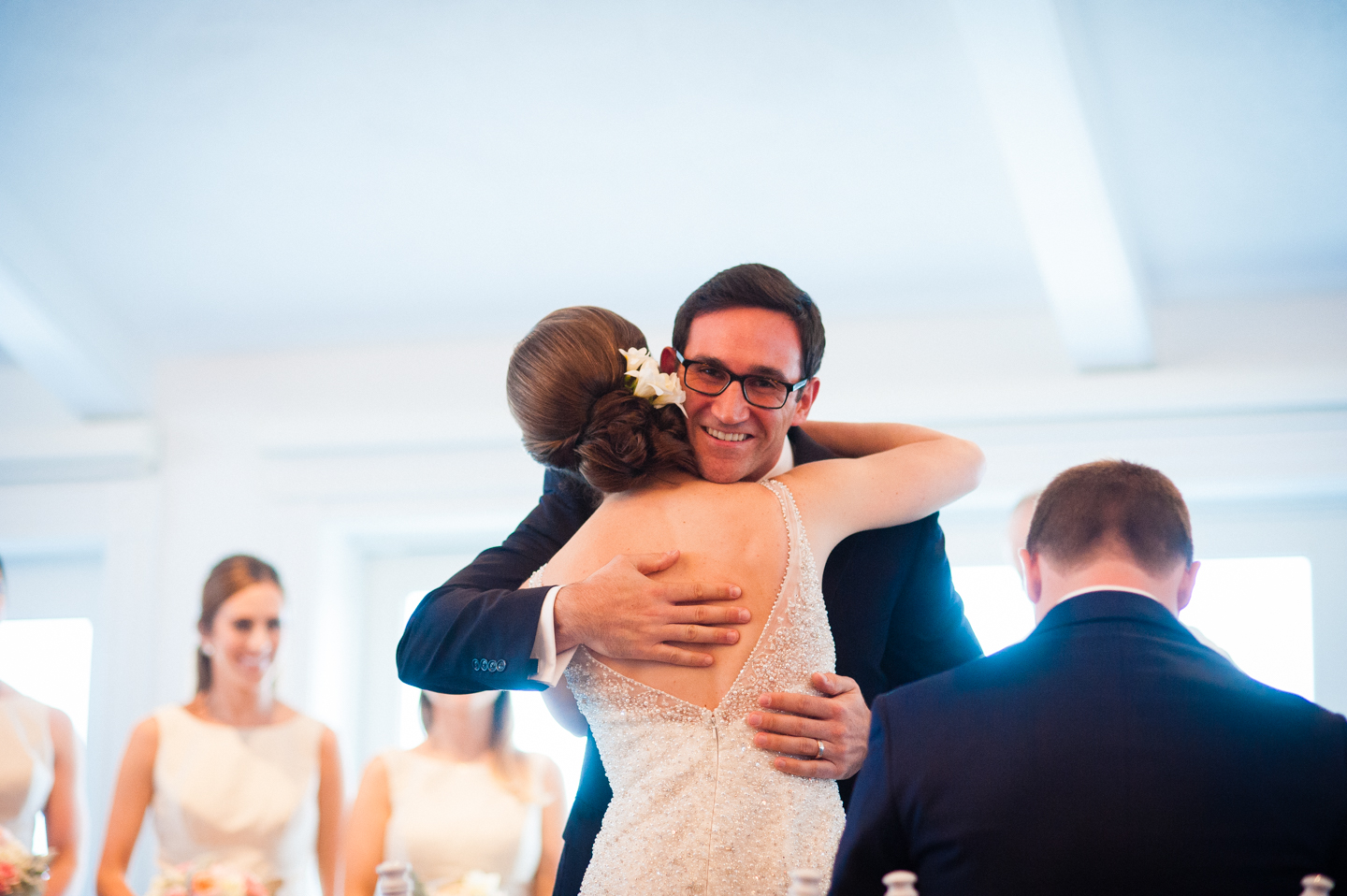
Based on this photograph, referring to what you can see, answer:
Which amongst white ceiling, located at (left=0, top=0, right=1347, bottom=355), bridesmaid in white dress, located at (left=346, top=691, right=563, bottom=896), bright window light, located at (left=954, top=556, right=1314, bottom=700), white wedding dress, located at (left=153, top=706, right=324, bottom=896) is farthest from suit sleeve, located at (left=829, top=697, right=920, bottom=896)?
bright window light, located at (left=954, top=556, right=1314, bottom=700)

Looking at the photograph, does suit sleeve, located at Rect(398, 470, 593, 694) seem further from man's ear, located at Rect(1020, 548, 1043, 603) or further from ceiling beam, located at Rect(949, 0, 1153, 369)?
ceiling beam, located at Rect(949, 0, 1153, 369)

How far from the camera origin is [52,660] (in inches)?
233

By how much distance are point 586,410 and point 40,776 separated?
3.45 metres

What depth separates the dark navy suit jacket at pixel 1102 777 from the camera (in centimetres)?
145

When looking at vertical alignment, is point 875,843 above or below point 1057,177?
below

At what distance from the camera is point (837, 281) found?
5105mm

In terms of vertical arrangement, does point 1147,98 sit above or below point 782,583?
above

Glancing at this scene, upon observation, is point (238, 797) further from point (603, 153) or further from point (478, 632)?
point (478, 632)

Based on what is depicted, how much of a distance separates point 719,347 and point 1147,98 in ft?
8.18

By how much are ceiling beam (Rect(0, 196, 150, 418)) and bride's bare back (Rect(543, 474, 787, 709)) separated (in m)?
3.79

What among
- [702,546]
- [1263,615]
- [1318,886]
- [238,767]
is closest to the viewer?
[1318,886]

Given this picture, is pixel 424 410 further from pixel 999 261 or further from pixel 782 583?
pixel 782 583

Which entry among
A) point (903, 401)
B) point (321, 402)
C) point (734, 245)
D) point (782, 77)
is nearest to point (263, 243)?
point (321, 402)

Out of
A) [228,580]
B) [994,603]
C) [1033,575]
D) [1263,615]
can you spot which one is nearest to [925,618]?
[1033,575]
